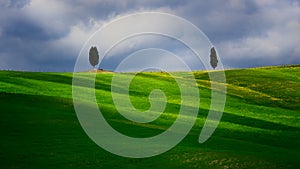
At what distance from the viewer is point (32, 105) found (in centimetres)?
5384

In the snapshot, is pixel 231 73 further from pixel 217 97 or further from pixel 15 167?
pixel 15 167

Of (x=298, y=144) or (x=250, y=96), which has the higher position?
(x=250, y=96)

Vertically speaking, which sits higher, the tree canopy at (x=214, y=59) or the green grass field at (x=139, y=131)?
the tree canopy at (x=214, y=59)

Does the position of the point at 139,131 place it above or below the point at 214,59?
below

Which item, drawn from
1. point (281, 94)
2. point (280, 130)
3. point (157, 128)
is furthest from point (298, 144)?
point (281, 94)

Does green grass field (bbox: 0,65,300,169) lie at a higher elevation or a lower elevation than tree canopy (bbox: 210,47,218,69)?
lower

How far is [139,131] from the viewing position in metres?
45.6

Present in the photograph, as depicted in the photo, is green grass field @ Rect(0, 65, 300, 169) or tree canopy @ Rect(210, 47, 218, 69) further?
tree canopy @ Rect(210, 47, 218, 69)

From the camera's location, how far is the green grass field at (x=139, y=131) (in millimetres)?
33250

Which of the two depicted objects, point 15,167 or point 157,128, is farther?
point 157,128

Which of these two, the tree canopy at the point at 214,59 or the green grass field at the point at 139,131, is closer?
the green grass field at the point at 139,131

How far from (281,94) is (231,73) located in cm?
3062

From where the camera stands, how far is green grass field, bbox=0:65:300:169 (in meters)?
33.2

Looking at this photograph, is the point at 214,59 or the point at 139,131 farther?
the point at 214,59
